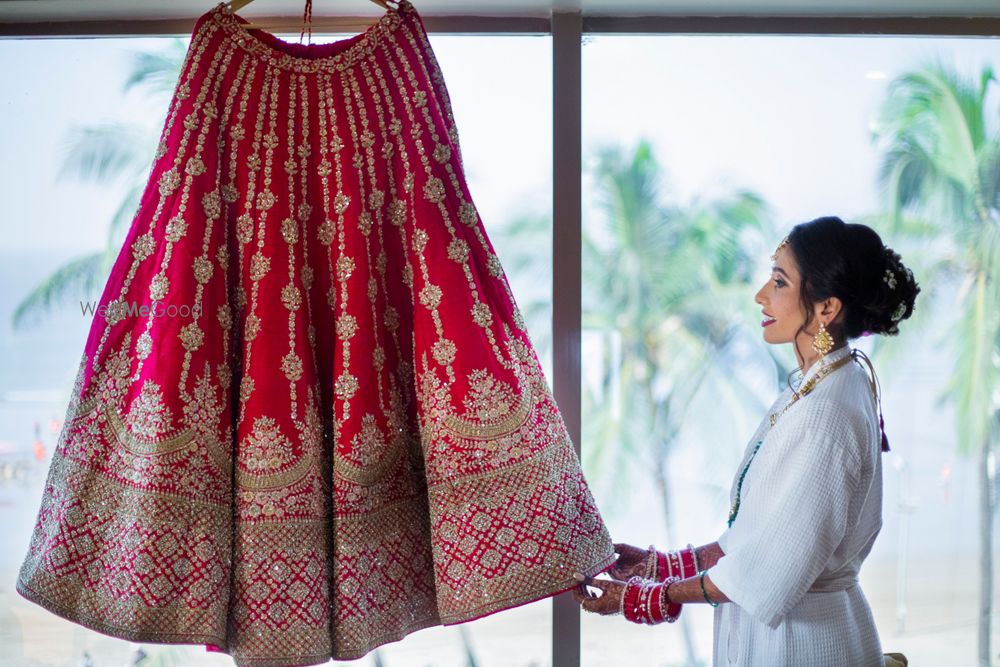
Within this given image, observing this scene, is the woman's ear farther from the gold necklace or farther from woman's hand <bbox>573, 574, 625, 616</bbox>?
woman's hand <bbox>573, 574, 625, 616</bbox>

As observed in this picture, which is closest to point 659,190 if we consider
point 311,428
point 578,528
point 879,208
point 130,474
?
point 879,208

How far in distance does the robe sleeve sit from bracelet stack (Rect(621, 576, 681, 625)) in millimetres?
78

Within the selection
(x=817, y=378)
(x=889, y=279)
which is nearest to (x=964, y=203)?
(x=889, y=279)

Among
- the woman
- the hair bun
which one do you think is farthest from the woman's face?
the hair bun

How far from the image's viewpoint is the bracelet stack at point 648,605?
50.8 inches

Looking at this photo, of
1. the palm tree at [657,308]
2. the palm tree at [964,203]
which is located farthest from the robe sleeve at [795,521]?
the palm tree at [964,203]

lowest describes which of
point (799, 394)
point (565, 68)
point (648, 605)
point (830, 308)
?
point (648, 605)

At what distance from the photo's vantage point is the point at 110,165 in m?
1.62

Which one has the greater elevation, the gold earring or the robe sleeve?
the gold earring

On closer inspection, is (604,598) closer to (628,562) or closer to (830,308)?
(628,562)

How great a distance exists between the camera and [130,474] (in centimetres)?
111

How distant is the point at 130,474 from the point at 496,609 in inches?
19.6

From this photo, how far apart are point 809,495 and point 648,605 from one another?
0.93 ft

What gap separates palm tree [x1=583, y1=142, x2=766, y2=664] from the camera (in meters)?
1.63
